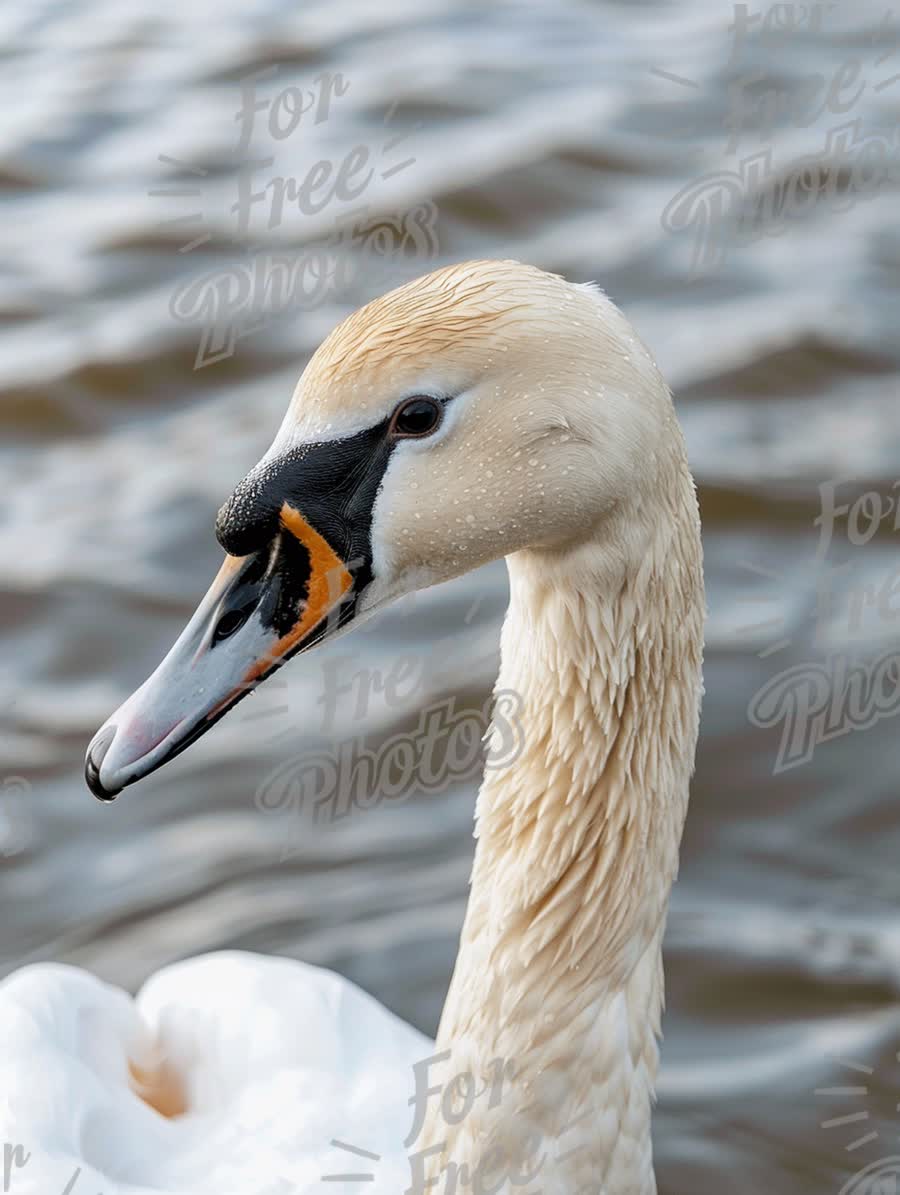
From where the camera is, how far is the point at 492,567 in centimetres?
528

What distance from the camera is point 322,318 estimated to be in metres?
6.22

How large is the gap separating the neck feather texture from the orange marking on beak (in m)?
0.29

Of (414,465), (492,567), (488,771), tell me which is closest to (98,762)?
(414,465)

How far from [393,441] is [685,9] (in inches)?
244

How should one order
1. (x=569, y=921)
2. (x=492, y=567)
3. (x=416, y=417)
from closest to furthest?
(x=416, y=417)
(x=569, y=921)
(x=492, y=567)

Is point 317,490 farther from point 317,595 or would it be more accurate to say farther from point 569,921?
point 569,921

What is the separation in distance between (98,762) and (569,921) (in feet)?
2.49

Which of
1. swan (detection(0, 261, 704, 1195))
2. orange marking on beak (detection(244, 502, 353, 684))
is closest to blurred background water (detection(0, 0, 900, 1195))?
swan (detection(0, 261, 704, 1195))

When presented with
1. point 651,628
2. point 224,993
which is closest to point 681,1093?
point 224,993

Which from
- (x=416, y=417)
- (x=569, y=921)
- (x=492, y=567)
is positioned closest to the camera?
(x=416, y=417)

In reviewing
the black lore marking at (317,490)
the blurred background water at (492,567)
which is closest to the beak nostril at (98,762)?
the black lore marking at (317,490)

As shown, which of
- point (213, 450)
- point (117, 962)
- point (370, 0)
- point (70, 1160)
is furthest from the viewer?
point (370, 0)

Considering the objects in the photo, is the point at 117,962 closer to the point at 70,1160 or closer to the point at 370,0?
the point at 70,1160

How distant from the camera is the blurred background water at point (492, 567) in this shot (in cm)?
415
